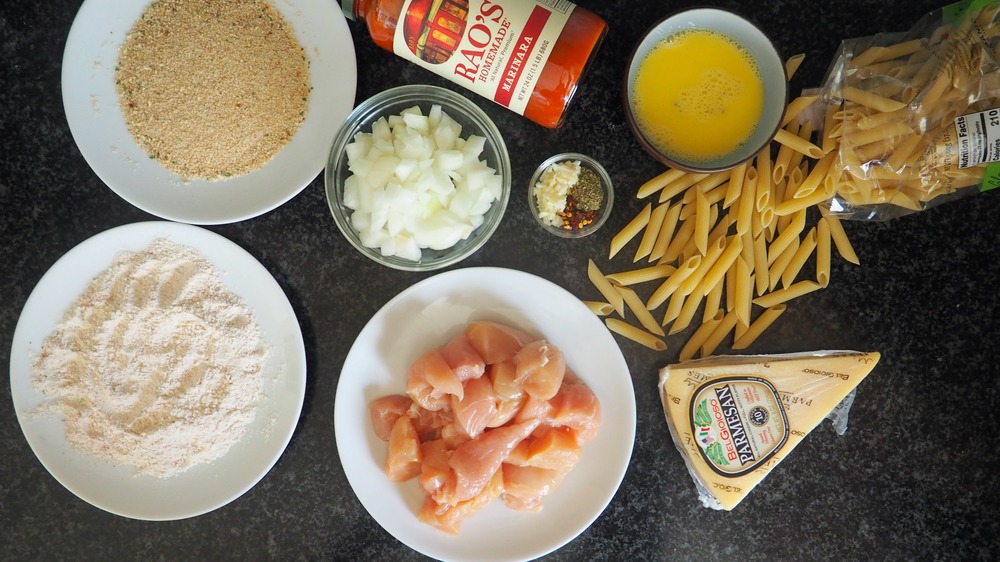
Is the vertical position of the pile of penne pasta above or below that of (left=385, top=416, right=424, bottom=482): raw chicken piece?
above

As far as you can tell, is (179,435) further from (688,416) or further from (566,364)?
(688,416)

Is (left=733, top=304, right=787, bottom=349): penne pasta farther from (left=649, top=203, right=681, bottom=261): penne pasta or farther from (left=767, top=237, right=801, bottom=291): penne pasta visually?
(left=649, top=203, right=681, bottom=261): penne pasta

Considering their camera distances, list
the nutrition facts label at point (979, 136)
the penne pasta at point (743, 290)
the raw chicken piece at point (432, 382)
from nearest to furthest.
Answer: the nutrition facts label at point (979, 136), the raw chicken piece at point (432, 382), the penne pasta at point (743, 290)

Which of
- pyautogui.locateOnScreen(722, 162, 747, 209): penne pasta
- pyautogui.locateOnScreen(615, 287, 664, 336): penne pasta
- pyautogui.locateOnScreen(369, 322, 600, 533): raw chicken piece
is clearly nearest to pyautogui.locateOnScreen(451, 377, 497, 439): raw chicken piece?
pyautogui.locateOnScreen(369, 322, 600, 533): raw chicken piece

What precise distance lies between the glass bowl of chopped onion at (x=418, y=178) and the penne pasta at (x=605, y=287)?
0.29 m

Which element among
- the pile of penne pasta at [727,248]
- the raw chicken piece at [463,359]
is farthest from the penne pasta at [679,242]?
the raw chicken piece at [463,359]

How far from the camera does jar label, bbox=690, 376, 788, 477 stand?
62.4 inches

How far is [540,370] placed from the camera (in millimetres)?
1466

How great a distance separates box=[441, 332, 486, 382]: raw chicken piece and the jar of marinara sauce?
58cm

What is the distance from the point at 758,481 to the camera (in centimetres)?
160

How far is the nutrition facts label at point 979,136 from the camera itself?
1.32m

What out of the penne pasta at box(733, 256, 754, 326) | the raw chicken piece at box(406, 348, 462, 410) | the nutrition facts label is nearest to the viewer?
the nutrition facts label

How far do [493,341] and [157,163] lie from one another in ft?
2.97

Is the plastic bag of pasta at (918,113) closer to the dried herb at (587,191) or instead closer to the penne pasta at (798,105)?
the penne pasta at (798,105)
